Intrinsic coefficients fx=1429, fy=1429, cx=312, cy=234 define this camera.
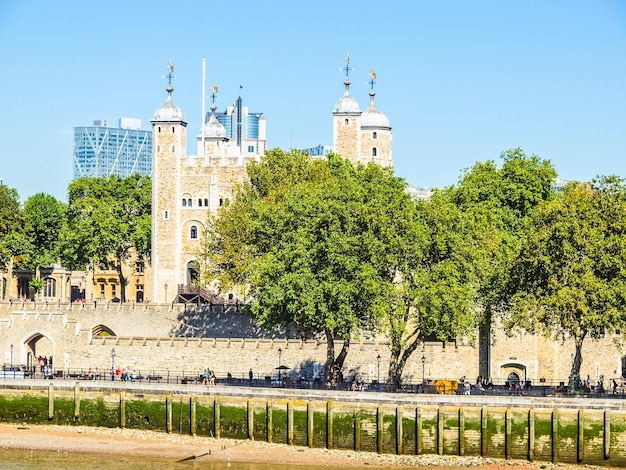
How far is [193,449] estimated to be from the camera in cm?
5466

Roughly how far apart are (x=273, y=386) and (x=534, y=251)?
40.5 feet

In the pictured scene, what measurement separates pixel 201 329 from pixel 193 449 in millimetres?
23282

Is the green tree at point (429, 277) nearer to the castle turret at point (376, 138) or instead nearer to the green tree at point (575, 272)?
the green tree at point (575, 272)

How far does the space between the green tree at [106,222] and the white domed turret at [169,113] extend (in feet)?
23.0

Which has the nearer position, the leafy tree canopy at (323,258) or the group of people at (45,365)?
the leafy tree canopy at (323,258)

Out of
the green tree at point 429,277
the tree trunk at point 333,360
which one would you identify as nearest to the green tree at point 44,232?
the tree trunk at point 333,360

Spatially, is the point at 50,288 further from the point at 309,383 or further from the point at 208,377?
the point at 309,383

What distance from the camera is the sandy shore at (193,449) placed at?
5216cm

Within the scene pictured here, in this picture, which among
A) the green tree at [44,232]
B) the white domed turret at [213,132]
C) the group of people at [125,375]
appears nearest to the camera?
the group of people at [125,375]

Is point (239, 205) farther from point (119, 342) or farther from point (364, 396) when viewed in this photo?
point (364, 396)

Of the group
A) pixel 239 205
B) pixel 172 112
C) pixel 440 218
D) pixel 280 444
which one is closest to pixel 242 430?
pixel 280 444

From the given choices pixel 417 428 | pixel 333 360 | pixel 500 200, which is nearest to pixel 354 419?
pixel 417 428

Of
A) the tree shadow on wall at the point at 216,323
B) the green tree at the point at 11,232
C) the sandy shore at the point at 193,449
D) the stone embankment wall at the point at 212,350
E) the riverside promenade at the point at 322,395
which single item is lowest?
the sandy shore at the point at 193,449

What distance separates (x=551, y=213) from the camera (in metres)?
61.4
